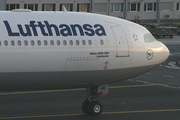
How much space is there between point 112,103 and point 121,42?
5.77 m

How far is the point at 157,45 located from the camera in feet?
71.9

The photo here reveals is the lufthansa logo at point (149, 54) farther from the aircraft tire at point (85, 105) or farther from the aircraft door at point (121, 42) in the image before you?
the aircraft tire at point (85, 105)

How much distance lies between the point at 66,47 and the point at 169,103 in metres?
9.80

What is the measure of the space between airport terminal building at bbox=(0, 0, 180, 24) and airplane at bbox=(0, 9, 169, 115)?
6729 cm

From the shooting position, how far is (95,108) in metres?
21.1

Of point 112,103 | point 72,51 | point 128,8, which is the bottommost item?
point 112,103

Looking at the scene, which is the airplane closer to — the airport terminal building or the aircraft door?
the aircraft door

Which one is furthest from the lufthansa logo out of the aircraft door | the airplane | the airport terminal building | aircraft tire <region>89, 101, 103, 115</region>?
the airport terminal building

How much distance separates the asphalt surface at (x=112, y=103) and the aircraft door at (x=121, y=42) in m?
3.81

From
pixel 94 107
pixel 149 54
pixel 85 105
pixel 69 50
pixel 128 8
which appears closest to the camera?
pixel 69 50

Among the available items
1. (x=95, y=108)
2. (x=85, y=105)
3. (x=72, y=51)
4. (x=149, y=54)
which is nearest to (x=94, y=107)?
(x=95, y=108)

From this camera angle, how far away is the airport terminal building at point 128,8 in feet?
286

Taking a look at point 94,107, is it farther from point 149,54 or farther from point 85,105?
point 149,54

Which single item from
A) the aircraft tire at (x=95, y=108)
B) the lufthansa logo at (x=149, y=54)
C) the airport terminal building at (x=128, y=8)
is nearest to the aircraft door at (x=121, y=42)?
the lufthansa logo at (x=149, y=54)
